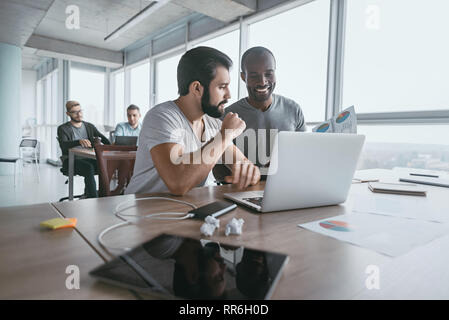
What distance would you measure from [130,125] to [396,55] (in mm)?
4053

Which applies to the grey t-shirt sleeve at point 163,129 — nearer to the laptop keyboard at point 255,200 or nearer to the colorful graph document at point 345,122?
the laptop keyboard at point 255,200

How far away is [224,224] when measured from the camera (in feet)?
2.47

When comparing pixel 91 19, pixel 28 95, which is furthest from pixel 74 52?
pixel 28 95

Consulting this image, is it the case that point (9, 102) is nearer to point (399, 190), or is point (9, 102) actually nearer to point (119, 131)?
point (119, 131)

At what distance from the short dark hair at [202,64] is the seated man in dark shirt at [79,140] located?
2.50 m

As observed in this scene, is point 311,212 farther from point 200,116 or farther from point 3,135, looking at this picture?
point 3,135

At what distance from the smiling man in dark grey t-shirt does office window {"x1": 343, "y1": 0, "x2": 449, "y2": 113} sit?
56.0 inches

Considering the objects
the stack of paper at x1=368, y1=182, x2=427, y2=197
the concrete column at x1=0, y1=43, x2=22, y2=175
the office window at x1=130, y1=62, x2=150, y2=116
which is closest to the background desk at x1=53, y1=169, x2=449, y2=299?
the stack of paper at x1=368, y1=182, x2=427, y2=197

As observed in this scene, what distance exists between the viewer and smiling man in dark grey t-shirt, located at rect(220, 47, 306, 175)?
7.07 feet

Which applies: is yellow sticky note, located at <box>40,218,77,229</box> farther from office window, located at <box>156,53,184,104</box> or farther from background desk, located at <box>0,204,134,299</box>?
office window, located at <box>156,53,184,104</box>

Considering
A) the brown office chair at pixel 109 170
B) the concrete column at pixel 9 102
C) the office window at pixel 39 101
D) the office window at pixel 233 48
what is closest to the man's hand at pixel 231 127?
the brown office chair at pixel 109 170

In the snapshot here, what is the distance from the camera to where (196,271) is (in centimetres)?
46

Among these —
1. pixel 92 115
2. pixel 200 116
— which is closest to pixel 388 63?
pixel 200 116
